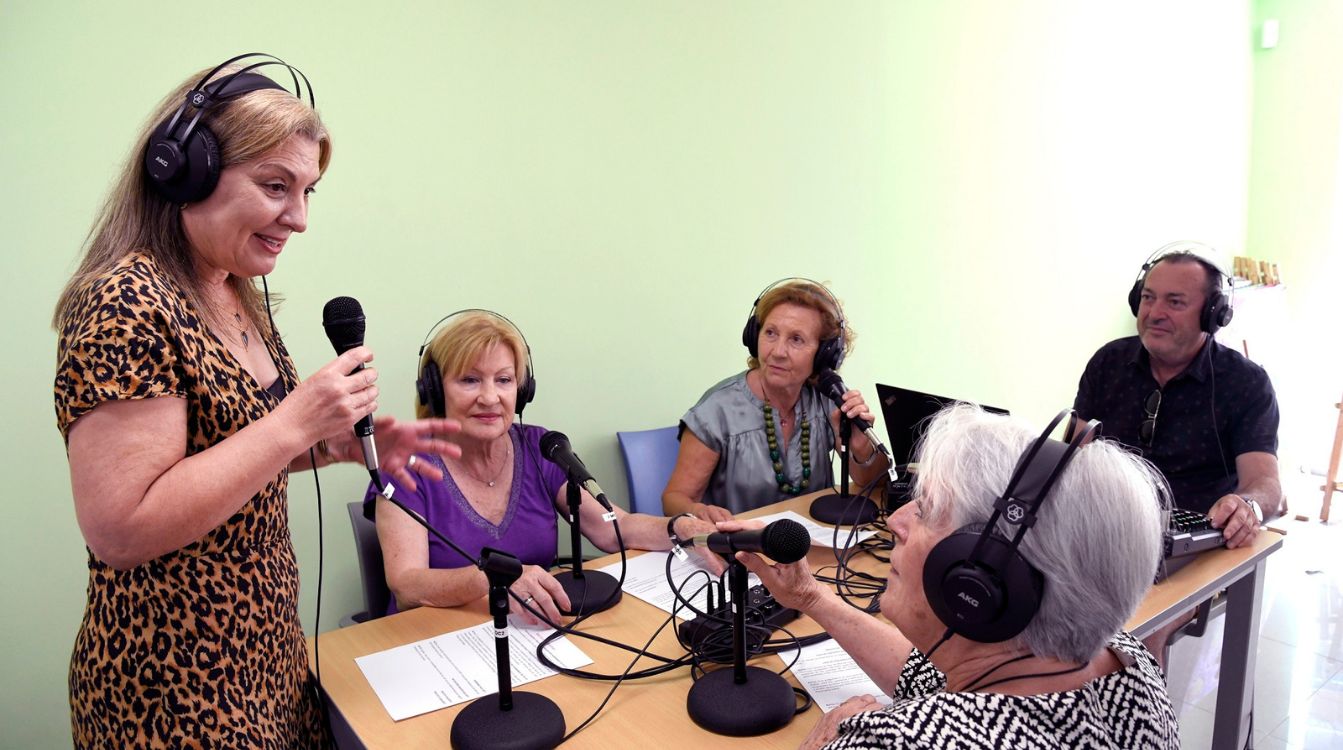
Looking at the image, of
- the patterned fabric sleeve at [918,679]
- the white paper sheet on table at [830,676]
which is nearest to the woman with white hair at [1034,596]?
the patterned fabric sleeve at [918,679]

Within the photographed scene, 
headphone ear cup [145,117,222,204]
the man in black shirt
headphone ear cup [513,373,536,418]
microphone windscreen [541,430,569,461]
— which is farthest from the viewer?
the man in black shirt

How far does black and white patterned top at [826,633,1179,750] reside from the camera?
3.08ft

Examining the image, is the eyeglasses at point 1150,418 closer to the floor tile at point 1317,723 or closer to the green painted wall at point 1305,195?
the floor tile at point 1317,723

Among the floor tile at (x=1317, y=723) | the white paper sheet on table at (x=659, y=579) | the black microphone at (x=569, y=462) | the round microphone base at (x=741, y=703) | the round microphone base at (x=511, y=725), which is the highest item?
the black microphone at (x=569, y=462)

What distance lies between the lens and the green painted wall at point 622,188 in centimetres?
193

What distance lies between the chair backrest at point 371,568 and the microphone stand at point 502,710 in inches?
29.4

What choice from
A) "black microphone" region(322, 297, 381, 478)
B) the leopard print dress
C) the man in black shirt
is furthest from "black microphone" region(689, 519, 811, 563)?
the man in black shirt

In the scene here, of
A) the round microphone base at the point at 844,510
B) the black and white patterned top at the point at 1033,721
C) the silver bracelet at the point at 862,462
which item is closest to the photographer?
the black and white patterned top at the point at 1033,721

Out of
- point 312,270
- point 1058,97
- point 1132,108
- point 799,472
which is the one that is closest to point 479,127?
point 312,270

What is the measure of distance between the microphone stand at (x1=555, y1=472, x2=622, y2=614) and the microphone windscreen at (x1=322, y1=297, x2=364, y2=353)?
1.62 ft

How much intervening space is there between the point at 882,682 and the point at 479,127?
5.90 ft

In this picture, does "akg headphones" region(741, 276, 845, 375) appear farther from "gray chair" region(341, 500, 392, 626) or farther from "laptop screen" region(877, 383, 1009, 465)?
"gray chair" region(341, 500, 392, 626)

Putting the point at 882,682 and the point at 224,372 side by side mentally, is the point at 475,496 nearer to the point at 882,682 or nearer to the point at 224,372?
the point at 224,372

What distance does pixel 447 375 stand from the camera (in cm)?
194
